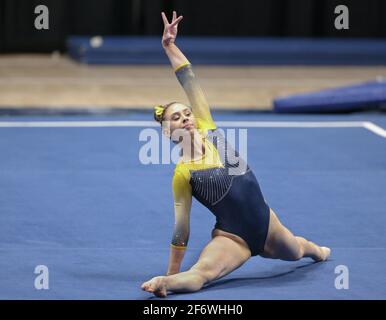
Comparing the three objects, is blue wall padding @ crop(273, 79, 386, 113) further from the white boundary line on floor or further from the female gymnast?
the female gymnast

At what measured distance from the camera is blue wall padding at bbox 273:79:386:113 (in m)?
8.96

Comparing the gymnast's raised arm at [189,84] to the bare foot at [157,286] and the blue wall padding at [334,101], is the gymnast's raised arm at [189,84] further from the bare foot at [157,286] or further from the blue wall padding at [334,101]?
the blue wall padding at [334,101]

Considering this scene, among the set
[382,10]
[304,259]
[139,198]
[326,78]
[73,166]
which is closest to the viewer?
[304,259]

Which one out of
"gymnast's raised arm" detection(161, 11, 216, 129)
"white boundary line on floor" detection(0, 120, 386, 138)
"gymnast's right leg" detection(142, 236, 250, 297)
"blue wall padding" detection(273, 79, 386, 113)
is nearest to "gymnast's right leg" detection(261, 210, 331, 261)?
"gymnast's right leg" detection(142, 236, 250, 297)

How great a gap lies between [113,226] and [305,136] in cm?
294

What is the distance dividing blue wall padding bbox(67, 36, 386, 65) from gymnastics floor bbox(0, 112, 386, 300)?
3.13 metres

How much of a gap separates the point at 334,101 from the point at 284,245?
175 inches

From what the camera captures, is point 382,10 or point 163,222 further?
point 382,10

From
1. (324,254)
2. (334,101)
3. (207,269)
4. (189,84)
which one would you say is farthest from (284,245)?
(334,101)

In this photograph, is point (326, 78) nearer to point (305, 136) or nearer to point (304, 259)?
point (305, 136)

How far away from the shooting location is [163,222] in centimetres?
565

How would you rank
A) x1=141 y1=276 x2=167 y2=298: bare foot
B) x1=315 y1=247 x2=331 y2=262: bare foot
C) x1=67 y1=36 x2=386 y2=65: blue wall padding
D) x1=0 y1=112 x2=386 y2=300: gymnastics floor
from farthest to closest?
x1=67 y1=36 x2=386 y2=65: blue wall padding, x1=315 y1=247 x2=331 y2=262: bare foot, x1=0 y1=112 x2=386 y2=300: gymnastics floor, x1=141 y1=276 x2=167 y2=298: bare foot

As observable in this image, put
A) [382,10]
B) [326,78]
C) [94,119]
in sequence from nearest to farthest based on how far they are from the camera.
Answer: [94,119], [326,78], [382,10]

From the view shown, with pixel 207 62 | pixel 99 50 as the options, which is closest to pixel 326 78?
pixel 207 62
